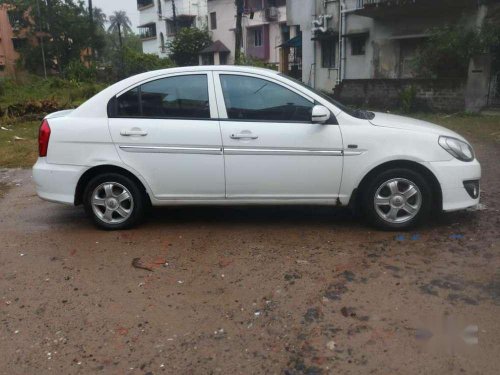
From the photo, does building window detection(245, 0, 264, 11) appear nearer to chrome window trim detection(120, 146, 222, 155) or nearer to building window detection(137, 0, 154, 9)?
building window detection(137, 0, 154, 9)

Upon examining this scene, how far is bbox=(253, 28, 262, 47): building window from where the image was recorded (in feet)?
142

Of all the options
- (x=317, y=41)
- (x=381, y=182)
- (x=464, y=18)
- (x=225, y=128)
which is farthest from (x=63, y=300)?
(x=317, y=41)

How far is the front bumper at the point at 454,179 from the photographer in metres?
4.82

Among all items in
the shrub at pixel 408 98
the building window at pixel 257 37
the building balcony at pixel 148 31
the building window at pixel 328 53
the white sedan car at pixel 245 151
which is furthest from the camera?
the building balcony at pixel 148 31

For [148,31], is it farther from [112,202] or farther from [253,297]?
[253,297]

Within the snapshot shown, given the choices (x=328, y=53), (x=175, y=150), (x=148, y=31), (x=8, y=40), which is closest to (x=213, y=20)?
(x=148, y=31)

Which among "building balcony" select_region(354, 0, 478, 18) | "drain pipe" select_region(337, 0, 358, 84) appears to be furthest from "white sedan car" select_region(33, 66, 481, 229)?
"drain pipe" select_region(337, 0, 358, 84)

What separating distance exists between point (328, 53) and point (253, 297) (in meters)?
23.5

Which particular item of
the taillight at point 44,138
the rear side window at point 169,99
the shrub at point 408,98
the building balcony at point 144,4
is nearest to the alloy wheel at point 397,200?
the rear side window at point 169,99

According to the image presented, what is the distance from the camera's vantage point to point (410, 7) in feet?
62.0

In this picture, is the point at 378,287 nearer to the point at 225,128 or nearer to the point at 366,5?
the point at 225,128

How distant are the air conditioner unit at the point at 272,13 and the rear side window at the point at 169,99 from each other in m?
37.4

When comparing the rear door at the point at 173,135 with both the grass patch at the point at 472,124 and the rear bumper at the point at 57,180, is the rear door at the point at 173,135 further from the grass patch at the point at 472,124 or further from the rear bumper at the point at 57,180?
the grass patch at the point at 472,124

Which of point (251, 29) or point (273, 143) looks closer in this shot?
point (273, 143)
